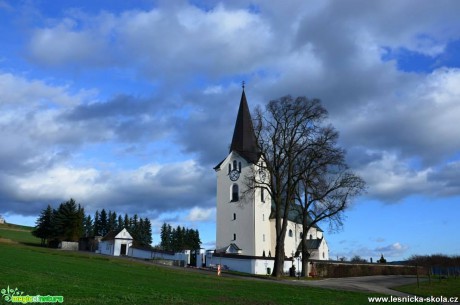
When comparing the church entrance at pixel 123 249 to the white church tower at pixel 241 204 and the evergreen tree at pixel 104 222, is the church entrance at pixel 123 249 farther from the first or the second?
the evergreen tree at pixel 104 222

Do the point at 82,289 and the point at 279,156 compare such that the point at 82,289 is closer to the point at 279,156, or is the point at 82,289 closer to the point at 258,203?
the point at 279,156

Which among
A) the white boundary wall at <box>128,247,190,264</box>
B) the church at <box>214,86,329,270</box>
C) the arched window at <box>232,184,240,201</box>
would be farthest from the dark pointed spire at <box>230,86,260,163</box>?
the white boundary wall at <box>128,247,190,264</box>

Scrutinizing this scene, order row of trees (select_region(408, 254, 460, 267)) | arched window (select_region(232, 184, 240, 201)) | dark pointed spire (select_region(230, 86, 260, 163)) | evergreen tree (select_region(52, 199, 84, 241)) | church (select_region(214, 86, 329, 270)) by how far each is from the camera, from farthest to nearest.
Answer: evergreen tree (select_region(52, 199, 84, 241)) < dark pointed spire (select_region(230, 86, 260, 163)) < arched window (select_region(232, 184, 240, 201)) < church (select_region(214, 86, 329, 270)) < row of trees (select_region(408, 254, 460, 267))

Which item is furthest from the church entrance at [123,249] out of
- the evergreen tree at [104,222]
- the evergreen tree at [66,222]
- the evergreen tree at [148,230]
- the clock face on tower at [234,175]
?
the evergreen tree at [104,222]

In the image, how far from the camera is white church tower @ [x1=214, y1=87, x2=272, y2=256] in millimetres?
59812

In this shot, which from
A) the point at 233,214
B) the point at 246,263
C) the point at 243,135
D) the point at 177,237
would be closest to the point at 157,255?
the point at 233,214

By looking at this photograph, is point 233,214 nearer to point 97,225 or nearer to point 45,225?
point 45,225

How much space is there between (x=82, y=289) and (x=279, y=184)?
28666mm

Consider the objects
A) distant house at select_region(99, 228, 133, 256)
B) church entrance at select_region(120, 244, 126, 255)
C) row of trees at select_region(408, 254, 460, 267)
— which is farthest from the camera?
church entrance at select_region(120, 244, 126, 255)

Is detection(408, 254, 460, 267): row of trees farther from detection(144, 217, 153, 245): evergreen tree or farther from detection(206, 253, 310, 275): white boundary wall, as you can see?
detection(144, 217, 153, 245): evergreen tree

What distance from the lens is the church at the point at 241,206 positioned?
59781 millimetres

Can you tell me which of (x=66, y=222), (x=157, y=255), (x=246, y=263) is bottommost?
(x=246, y=263)

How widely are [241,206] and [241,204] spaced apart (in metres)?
0.36

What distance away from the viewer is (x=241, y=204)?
197 feet
